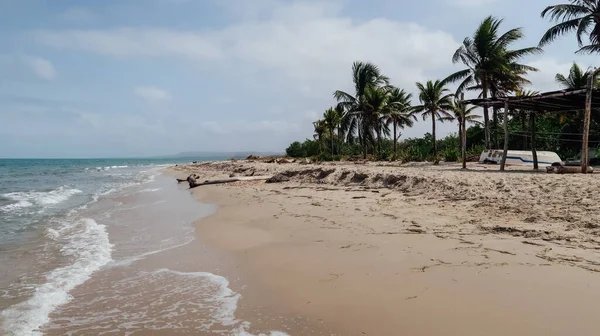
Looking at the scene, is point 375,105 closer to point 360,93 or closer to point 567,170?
point 360,93

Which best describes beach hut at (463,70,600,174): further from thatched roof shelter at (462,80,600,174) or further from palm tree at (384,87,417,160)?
palm tree at (384,87,417,160)

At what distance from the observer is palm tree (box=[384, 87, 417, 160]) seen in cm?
3320

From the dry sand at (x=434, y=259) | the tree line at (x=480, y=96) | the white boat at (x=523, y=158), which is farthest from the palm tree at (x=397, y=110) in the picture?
the dry sand at (x=434, y=259)

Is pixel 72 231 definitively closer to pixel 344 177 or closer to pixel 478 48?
pixel 344 177

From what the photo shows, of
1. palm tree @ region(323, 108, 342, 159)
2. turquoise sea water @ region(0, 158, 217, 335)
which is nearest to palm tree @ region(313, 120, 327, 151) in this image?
palm tree @ region(323, 108, 342, 159)

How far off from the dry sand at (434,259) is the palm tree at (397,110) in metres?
23.6

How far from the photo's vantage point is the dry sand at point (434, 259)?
3.56 m

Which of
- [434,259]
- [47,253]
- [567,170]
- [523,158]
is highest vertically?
[523,158]

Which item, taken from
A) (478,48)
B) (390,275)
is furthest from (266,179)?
(478,48)

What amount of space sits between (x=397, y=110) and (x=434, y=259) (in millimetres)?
30286

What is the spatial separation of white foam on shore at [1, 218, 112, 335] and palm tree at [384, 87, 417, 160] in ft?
91.3

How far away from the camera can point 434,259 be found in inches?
204

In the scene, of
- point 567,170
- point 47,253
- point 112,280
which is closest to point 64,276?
point 112,280

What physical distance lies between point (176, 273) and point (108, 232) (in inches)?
174
